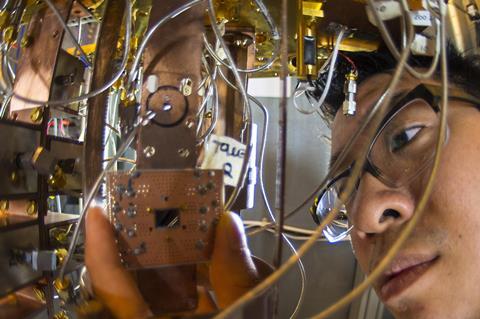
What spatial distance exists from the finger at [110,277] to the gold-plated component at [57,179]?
0.73ft

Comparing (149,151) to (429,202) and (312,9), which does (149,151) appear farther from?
(429,202)

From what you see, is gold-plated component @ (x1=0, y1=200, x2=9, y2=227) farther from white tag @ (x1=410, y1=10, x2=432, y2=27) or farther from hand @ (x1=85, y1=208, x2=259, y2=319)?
white tag @ (x1=410, y1=10, x2=432, y2=27)

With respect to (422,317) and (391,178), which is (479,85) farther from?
(422,317)

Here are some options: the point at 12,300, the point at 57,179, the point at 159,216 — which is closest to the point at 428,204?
the point at 159,216

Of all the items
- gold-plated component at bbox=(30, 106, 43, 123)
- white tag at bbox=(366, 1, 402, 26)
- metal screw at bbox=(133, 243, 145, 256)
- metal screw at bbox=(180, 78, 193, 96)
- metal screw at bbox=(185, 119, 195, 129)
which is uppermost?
white tag at bbox=(366, 1, 402, 26)

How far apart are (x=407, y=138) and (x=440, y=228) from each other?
221mm

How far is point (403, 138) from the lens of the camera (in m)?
0.77

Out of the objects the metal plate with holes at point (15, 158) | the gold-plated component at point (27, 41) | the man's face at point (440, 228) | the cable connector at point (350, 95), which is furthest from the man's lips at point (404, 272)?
the gold-plated component at point (27, 41)

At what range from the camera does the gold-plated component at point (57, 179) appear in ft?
2.10

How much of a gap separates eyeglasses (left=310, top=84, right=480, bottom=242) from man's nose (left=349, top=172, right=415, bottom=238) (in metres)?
0.02

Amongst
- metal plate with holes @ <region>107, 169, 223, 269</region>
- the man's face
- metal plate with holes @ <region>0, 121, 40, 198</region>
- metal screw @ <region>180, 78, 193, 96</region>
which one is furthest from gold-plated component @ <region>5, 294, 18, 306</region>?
the man's face

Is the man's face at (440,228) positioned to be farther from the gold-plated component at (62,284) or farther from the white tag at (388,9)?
the gold-plated component at (62,284)

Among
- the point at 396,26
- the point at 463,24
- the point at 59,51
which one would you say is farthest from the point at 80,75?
the point at 463,24

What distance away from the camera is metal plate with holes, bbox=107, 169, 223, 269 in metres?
0.50
